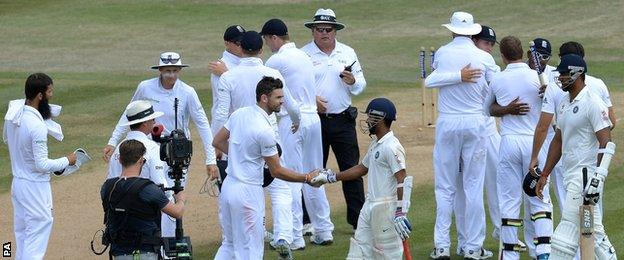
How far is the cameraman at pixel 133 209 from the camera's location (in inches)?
430

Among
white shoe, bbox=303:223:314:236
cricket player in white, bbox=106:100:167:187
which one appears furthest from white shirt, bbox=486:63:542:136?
cricket player in white, bbox=106:100:167:187

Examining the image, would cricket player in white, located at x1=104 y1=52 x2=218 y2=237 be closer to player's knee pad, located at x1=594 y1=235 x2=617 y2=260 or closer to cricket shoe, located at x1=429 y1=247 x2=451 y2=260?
cricket shoe, located at x1=429 y1=247 x2=451 y2=260

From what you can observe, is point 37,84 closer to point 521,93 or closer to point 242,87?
point 242,87

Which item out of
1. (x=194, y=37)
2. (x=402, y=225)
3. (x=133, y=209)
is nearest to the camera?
(x=133, y=209)

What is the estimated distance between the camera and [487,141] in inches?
587

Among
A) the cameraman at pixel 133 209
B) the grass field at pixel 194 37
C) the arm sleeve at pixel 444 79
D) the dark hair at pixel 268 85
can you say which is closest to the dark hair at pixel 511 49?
the arm sleeve at pixel 444 79

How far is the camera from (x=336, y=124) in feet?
51.2

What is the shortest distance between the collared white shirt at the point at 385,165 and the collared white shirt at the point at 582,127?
1515mm

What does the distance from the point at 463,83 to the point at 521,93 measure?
26.9 inches

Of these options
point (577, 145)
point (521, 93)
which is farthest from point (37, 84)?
point (577, 145)

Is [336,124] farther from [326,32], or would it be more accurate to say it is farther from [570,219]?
[570,219]

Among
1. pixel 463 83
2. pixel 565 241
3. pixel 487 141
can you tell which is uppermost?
pixel 463 83

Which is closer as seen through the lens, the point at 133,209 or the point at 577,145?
the point at 133,209

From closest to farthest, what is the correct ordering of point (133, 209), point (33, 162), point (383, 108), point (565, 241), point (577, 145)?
1. point (133, 209)
2. point (565, 241)
3. point (383, 108)
4. point (577, 145)
5. point (33, 162)
